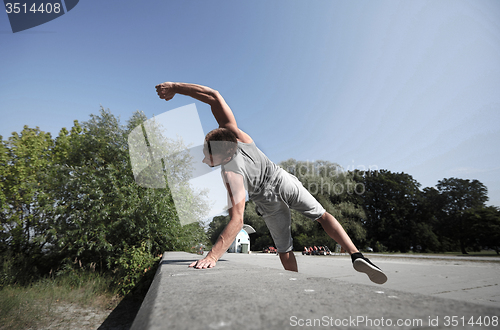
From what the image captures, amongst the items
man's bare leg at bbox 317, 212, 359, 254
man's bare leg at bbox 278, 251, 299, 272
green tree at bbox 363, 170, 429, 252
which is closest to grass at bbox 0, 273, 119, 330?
man's bare leg at bbox 278, 251, 299, 272

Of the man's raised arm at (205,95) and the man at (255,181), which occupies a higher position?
the man's raised arm at (205,95)

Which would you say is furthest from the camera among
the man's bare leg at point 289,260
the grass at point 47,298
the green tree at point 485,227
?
the green tree at point 485,227

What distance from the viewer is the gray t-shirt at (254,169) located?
2146 mm

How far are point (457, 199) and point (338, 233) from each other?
38405 millimetres

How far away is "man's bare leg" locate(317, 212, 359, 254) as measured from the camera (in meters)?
2.25

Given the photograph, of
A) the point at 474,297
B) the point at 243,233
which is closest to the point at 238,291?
the point at 474,297

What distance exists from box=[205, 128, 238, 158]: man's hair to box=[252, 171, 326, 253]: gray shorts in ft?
1.95

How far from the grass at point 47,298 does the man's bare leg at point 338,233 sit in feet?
17.2

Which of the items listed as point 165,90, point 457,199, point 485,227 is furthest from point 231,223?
point 457,199

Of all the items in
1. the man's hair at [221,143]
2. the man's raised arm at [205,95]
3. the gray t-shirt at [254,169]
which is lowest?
the gray t-shirt at [254,169]

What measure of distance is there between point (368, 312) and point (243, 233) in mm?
17555

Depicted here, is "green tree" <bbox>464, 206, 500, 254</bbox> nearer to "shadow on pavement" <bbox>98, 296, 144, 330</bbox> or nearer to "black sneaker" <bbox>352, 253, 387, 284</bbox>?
"black sneaker" <bbox>352, 253, 387, 284</bbox>

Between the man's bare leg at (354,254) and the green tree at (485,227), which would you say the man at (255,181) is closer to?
the man's bare leg at (354,254)

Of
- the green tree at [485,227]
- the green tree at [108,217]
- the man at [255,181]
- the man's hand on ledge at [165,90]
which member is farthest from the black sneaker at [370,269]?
the green tree at [485,227]
